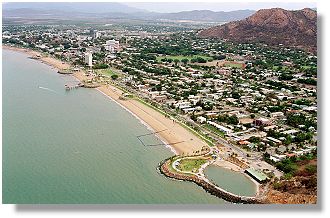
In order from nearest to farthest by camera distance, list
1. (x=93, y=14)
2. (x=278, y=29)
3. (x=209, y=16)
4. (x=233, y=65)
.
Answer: (x=233, y=65) → (x=278, y=29) → (x=209, y=16) → (x=93, y=14)

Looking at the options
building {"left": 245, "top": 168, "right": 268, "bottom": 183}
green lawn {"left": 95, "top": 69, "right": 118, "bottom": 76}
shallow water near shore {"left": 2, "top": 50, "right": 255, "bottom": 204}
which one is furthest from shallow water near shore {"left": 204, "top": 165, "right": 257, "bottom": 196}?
green lawn {"left": 95, "top": 69, "right": 118, "bottom": 76}

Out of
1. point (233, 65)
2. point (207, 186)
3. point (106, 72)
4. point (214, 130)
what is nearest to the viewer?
point (207, 186)

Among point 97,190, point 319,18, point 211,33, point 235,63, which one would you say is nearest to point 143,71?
point 235,63

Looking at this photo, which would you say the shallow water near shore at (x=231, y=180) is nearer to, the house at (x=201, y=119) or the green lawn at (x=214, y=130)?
the green lawn at (x=214, y=130)

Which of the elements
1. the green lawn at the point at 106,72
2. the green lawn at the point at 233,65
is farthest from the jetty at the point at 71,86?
the green lawn at the point at 233,65

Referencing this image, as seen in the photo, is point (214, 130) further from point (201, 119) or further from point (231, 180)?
point (231, 180)

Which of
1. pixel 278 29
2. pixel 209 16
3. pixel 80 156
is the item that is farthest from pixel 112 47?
pixel 209 16
